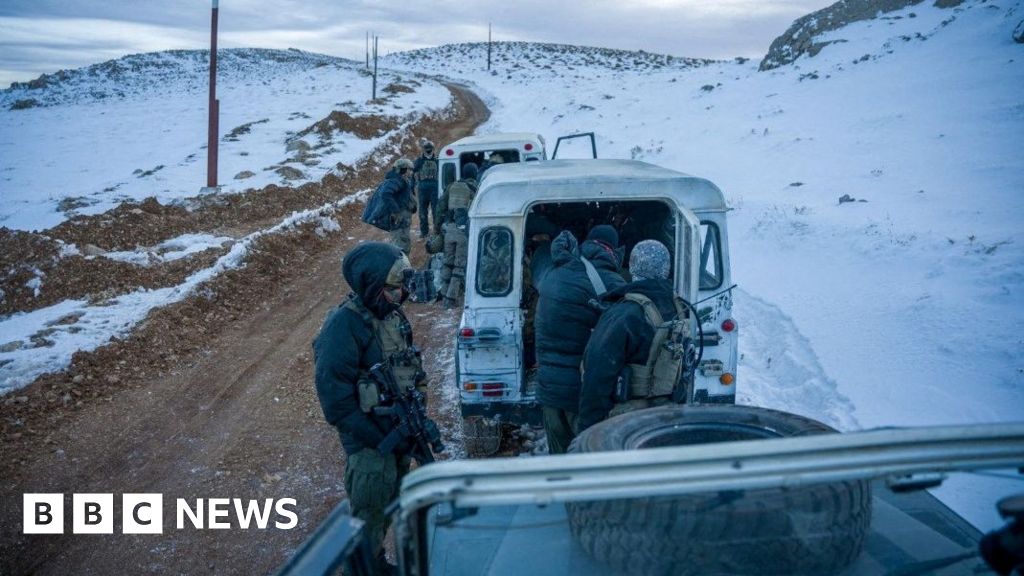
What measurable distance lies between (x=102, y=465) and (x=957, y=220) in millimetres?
10697

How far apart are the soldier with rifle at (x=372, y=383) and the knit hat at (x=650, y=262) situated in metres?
1.35

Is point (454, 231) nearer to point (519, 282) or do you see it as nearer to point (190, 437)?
point (519, 282)

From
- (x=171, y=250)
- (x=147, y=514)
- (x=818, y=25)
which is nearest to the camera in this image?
(x=147, y=514)

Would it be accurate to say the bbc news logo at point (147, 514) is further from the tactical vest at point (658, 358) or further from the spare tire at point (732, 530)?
the spare tire at point (732, 530)

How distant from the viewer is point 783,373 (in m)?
6.63

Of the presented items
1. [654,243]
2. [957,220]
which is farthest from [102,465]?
[957,220]

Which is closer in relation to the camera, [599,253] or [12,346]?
[599,253]

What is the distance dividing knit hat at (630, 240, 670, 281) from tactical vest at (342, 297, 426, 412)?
1.39m

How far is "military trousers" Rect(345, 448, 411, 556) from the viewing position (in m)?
3.53

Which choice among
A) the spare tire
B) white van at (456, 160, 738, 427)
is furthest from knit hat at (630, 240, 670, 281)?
the spare tire

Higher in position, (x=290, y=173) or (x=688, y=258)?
(x=290, y=173)

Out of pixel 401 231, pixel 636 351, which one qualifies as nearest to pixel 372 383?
pixel 636 351

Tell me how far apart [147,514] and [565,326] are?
11.0ft

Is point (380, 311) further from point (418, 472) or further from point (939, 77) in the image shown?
point (939, 77)
